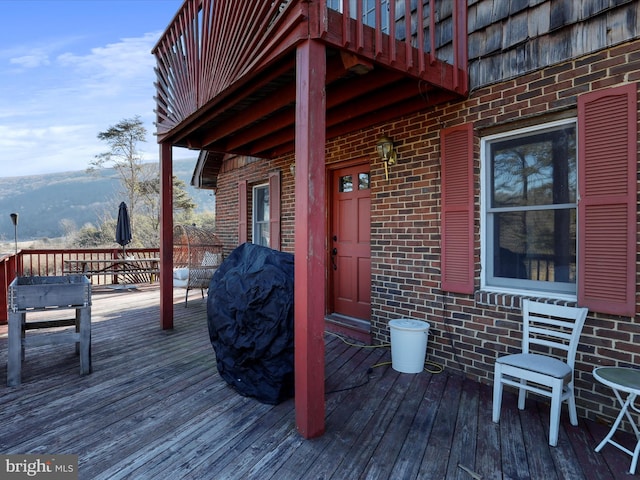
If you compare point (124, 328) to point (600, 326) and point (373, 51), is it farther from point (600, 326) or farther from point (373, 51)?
point (600, 326)

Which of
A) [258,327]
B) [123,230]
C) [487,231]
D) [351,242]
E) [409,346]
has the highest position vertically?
[123,230]

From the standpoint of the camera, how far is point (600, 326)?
2.14 m

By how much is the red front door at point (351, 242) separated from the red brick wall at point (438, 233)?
0.30 m

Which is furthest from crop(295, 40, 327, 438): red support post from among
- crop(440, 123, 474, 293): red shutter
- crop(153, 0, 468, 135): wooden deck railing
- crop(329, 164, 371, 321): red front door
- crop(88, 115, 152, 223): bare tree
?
crop(88, 115, 152, 223): bare tree

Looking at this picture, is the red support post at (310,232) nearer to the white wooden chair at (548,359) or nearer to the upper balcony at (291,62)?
the upper balcony at (291,62)

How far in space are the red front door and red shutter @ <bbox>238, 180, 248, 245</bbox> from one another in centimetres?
223

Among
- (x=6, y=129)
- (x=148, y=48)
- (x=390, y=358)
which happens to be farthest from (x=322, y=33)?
(x=6, y=129)

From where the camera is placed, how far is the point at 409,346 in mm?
2861

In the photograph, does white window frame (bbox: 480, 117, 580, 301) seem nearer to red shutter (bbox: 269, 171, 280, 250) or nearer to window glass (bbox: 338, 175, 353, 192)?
window glass (bbox: 338, 175, 353, 192)

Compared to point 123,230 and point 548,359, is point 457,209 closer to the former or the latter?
point 548,359

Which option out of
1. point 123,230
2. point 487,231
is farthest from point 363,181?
point 123,230

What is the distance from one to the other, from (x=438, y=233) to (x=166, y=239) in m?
3.26

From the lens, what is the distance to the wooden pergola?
1.92 meters

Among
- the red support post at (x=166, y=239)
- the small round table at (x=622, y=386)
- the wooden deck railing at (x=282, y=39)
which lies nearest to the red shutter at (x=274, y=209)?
the red support post at (x=166, y=239)
